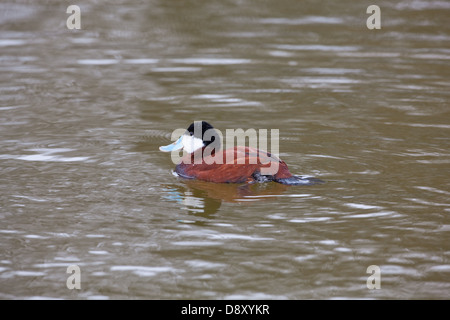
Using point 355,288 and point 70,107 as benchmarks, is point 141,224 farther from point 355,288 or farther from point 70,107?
point 70,107

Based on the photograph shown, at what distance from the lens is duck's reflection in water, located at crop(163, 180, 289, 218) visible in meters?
6.02

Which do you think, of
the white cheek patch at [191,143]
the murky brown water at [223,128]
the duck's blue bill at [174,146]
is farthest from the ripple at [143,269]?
the duck's blue bill at [174,146]

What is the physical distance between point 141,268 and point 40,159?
2.67 meters

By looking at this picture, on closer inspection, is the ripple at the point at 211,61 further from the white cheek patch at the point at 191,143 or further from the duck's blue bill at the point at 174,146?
the white cheek patch at the point at 191,143

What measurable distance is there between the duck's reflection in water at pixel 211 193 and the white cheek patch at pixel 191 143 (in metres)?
0.34

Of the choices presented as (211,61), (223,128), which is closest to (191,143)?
(223,128)

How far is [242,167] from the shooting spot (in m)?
6.41

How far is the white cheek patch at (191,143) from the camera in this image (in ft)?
22.1

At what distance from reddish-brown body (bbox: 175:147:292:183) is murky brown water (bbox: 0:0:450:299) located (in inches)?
4.4

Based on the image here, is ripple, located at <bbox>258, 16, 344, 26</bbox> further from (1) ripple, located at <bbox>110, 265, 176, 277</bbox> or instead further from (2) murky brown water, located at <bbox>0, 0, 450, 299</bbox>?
(1) ripple, located at <bbox>110, 265, 176, 277</bbox>

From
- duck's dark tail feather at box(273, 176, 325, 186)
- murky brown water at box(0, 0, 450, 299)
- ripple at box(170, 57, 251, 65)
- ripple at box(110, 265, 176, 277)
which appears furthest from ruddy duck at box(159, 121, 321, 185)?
Result: ripple at box(170, 57, 251, 65)

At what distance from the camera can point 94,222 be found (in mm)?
5637

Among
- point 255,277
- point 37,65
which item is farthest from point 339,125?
point 37,65

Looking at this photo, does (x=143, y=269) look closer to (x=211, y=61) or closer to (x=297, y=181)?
(x=297, y=181)
